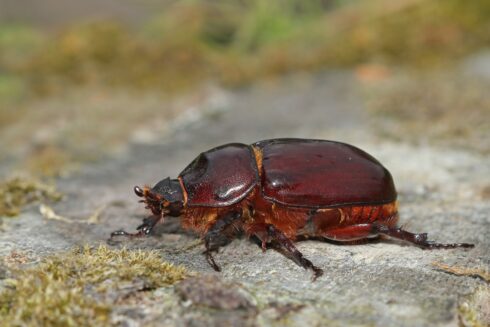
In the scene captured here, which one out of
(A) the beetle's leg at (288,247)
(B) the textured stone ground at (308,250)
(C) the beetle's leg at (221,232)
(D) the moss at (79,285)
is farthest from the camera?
(C) the beetle's leg at (221,232)

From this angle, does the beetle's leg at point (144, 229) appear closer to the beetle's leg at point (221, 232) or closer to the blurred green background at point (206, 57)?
the beetle's leg at point (221, 232)

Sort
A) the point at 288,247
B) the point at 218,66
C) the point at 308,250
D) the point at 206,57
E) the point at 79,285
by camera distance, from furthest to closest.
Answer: the point at 206,57 < the point at 218,66 < the point at 308,250 < the point at 288,247 < the point at 79,285

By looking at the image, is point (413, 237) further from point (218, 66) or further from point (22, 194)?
point (218, 66)

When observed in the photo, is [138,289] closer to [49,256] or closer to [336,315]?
[49,256]

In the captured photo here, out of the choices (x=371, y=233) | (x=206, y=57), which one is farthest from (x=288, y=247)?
(x=206, y=57)

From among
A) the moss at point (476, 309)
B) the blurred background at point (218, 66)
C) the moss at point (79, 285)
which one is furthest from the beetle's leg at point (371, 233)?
the blurred background at point (218, 66)

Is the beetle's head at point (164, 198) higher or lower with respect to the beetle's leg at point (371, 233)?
higher

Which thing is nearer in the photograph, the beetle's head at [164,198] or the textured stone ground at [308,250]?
the textured stone ground at [308,250]
